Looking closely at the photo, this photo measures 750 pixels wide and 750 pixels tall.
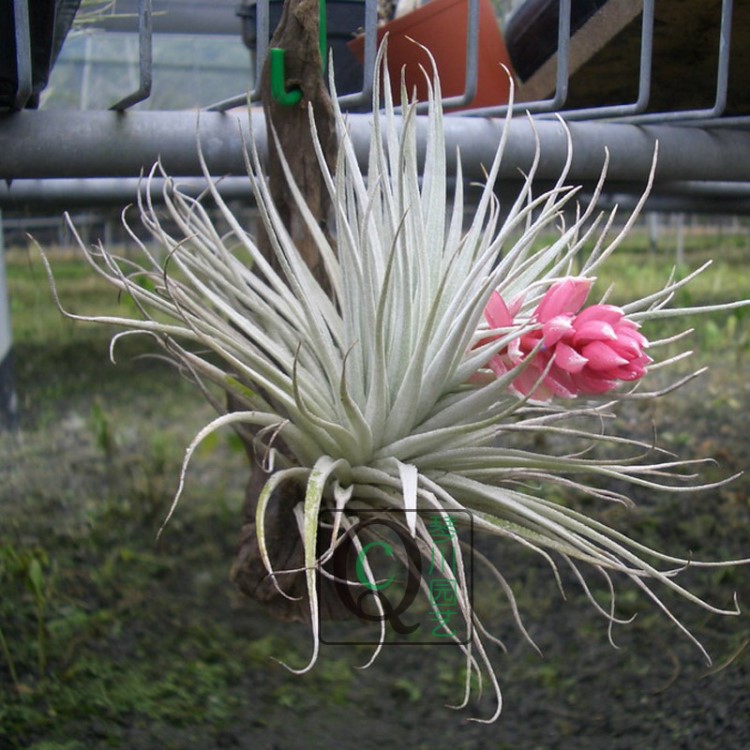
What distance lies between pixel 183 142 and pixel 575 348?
46 cm

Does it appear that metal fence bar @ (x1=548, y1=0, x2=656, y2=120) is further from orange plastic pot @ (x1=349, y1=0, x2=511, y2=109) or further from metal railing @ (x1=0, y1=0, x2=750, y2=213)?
orange plastic pot @ (x1=349, y1=0, x2=511, y2=109)

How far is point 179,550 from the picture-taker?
1.63 metres

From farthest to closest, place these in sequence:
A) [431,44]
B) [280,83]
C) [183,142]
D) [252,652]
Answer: [252,652] < [431,44] < [183,142] < [280,83]

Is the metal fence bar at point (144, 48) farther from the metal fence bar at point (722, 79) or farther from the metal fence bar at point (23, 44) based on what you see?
the metal fence bar at point (722, 79)

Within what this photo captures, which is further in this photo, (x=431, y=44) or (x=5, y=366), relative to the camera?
(x=5, y=366)

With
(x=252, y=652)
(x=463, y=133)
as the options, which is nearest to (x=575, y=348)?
(x=463, y=133)

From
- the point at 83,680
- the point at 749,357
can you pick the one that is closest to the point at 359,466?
the point at 83,680

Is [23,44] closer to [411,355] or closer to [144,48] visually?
[144,48]

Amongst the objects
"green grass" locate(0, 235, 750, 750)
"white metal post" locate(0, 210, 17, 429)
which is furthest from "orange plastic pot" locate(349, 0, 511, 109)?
"white metal post" locate(0, 210, 17, 429)

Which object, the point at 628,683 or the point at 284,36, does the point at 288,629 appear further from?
the point at 284,36

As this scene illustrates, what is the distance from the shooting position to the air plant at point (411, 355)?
645mm

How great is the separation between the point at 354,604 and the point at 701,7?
876 mm

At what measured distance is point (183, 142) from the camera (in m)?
0.92

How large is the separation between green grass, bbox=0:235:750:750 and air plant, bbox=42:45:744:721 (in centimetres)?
24
